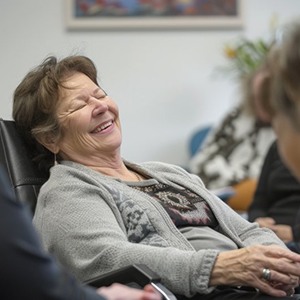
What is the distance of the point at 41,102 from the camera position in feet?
8.09

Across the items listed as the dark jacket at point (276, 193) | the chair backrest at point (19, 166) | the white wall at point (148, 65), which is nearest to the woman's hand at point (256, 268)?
the chair backrest at point (19, 166)

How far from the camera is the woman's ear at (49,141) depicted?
8.18ft

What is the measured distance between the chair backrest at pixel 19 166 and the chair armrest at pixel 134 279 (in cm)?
53

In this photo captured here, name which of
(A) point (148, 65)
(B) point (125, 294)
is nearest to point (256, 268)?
(B) point (125, 294)

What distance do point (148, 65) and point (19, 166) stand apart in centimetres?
307

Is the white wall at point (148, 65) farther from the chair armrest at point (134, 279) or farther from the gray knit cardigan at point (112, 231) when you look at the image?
the chair armrest at point (134, 279)

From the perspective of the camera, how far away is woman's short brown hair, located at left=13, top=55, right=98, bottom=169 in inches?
97.1

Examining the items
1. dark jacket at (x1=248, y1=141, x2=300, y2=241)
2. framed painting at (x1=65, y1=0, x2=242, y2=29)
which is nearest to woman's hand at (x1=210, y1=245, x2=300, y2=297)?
dark jacket at (x1=248, y1=141, x2=300, y2=241)

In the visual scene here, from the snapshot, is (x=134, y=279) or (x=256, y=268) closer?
(x=134, y=279)

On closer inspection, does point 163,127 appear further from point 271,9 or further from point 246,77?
point 246,77

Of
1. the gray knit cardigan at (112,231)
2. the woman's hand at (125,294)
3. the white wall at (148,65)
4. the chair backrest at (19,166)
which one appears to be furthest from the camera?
the white wall at (148,65)

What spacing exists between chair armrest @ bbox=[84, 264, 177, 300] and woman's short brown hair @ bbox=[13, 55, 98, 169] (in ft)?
2.23

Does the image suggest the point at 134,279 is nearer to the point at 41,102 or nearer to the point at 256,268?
the point at 256,268

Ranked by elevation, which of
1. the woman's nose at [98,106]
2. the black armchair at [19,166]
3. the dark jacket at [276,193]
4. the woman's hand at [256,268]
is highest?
the woman's nose at [98,106]
